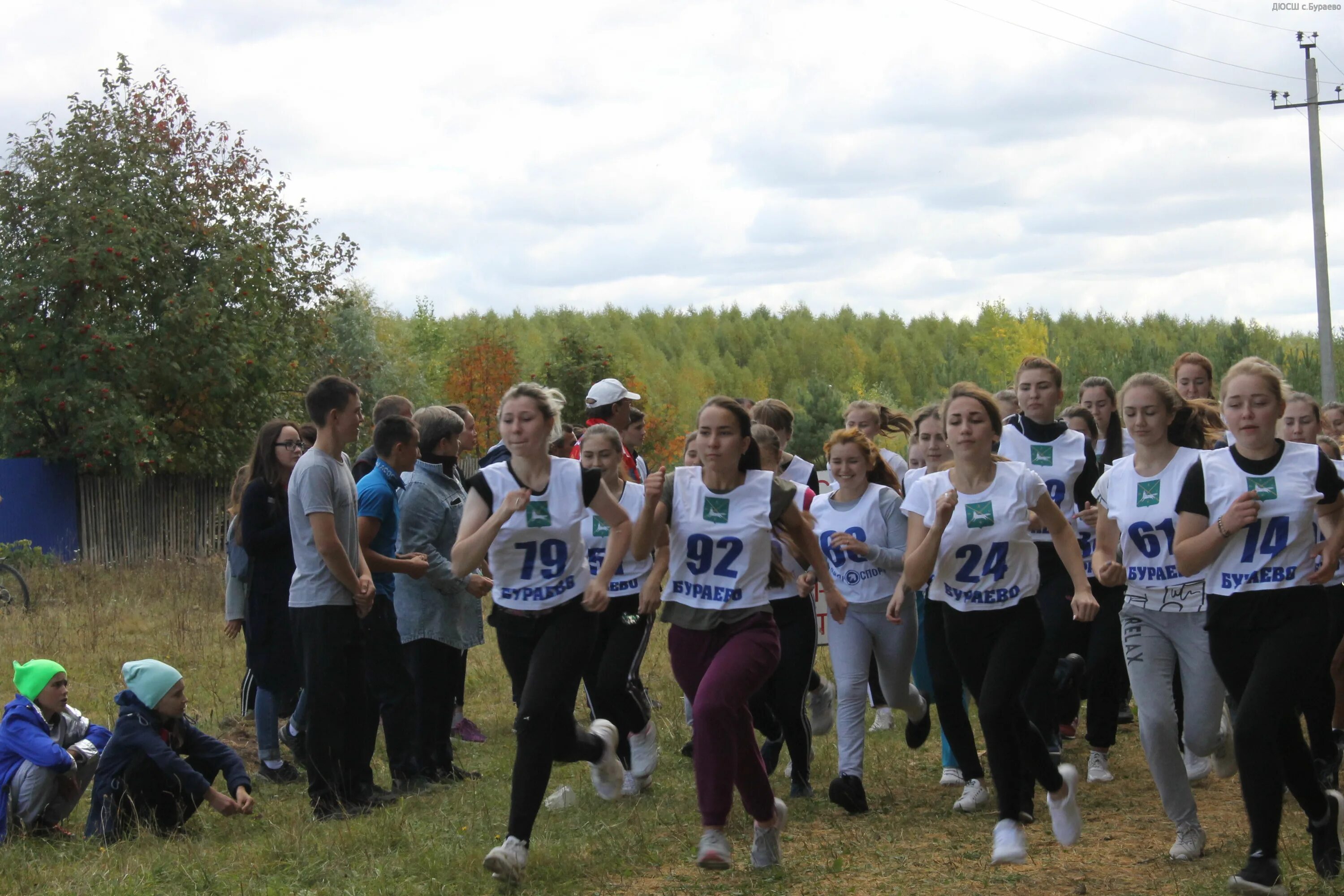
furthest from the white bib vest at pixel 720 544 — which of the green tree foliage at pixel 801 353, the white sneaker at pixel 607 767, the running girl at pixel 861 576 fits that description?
the green tree foliage at pixel 801 353

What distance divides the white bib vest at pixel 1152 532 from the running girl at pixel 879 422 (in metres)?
2.84

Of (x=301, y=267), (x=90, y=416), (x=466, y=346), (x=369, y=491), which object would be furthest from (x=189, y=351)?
(x=466, y=346)

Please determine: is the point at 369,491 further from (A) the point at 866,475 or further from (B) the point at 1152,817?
(B) the point at 1152,817

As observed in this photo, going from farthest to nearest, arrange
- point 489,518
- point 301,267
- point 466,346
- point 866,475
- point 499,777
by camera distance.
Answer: point 466,346 < point 301,267 < point 499,777 < point 866,475 < point 489,518

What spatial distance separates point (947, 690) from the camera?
639 centimetres

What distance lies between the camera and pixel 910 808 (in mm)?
6922

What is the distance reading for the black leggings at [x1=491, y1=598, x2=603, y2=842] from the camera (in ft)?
17.9

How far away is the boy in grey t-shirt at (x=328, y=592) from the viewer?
21.9 ft

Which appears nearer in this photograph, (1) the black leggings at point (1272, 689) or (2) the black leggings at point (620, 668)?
(1) the black leggings at point (1272, 689)

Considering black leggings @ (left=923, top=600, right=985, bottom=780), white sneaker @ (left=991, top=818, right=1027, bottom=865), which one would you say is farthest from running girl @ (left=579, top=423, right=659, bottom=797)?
white sneaker @ (left=991, top=818, right=1027, bottom=865)

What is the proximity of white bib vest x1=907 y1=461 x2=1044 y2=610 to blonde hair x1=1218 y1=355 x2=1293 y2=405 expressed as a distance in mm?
891

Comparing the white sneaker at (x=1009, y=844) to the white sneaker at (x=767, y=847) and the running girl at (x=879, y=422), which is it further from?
the running girl at (x=879, y=422)

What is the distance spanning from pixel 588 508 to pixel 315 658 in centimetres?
176

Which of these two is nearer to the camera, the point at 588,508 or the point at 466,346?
the point at 588,508
